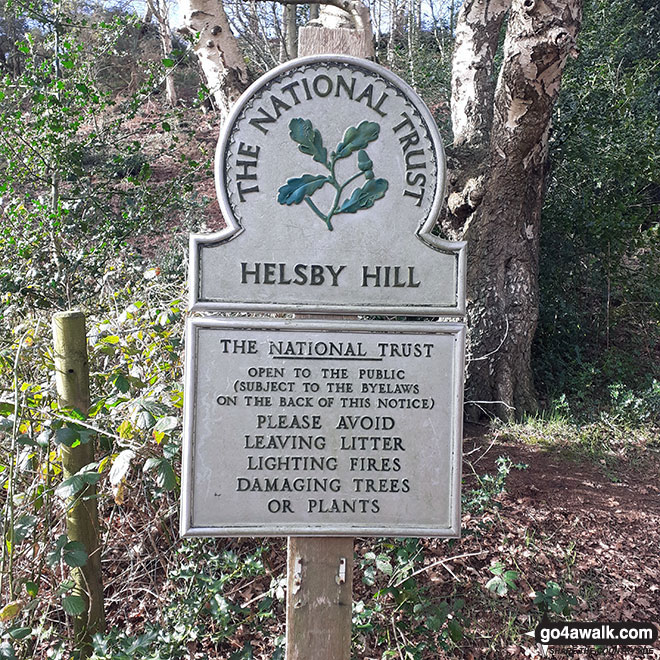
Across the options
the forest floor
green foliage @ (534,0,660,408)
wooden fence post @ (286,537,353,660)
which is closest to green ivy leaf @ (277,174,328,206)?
wooden fence post @ (286,537,353,660)

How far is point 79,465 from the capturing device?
2477 millimetres

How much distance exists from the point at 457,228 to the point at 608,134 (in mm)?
2657

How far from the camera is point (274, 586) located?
2.76 metres

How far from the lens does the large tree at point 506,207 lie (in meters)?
4.50

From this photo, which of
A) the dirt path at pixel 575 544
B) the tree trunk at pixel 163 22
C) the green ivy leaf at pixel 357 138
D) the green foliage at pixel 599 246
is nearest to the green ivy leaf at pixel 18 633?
the dirt path at pixel 575 544

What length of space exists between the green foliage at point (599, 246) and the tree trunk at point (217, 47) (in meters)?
3.28

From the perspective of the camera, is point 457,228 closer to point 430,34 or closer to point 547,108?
point 547,108

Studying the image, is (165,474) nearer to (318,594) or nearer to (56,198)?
(318,594)

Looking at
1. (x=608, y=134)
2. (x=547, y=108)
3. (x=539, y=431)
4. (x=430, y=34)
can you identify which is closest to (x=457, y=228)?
(x=547, y=108)

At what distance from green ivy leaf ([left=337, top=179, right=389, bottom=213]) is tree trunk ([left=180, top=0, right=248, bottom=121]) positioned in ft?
11.8

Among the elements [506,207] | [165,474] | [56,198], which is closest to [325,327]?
[165,474]

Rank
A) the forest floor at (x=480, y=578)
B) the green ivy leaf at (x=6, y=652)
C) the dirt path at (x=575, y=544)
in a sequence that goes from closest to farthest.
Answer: the green ivy leaf at (x=6, y=652), the forest floor at (x=480, y=578), the dirt path at (x=575, y=544)

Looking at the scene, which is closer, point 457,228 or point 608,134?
point 457,228
